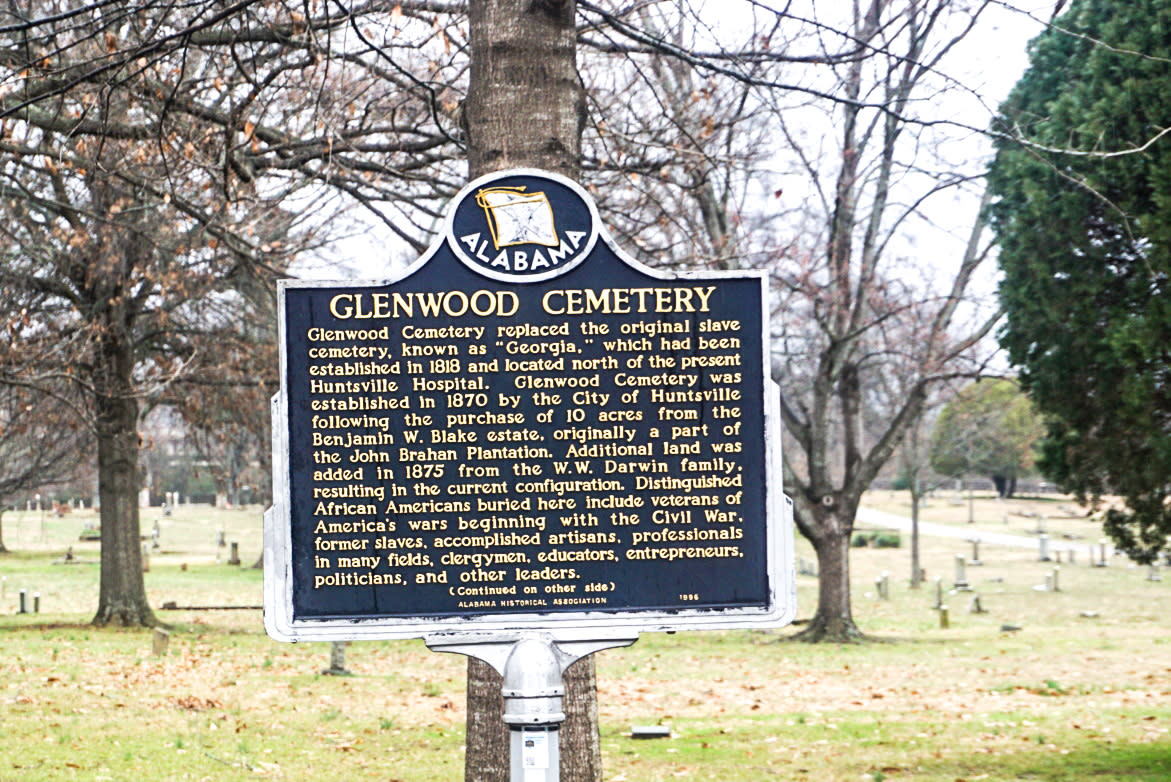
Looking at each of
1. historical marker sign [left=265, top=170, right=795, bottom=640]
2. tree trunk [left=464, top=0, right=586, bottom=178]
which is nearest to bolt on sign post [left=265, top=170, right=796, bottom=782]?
historical marker sign [left=265, top=170, right=795, bottom=640]

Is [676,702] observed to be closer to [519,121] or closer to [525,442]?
[519,121]

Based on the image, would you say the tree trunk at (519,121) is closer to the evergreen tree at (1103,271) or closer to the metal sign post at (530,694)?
the metal sign post at (530,694)

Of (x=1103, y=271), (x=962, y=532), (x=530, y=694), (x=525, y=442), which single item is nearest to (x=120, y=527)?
(x=1103, y=271)

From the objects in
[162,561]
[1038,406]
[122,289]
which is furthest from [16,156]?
[162,561]

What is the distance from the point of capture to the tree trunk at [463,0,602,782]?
21.5ft

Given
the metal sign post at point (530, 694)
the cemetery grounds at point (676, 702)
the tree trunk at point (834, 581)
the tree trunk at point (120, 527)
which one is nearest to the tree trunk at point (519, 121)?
the metal sign post at point (530, 694)

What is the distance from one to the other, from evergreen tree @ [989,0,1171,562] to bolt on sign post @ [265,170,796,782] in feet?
16.7

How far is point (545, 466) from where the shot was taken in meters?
5.52

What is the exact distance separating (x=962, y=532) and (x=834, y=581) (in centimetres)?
4033

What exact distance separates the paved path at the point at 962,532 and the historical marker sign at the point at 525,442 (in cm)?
4544

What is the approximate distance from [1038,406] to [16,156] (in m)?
9.94

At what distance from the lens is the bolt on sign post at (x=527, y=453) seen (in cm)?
543

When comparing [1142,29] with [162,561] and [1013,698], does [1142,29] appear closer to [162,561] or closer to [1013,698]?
[1013,698]

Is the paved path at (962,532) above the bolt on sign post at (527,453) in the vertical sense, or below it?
below
